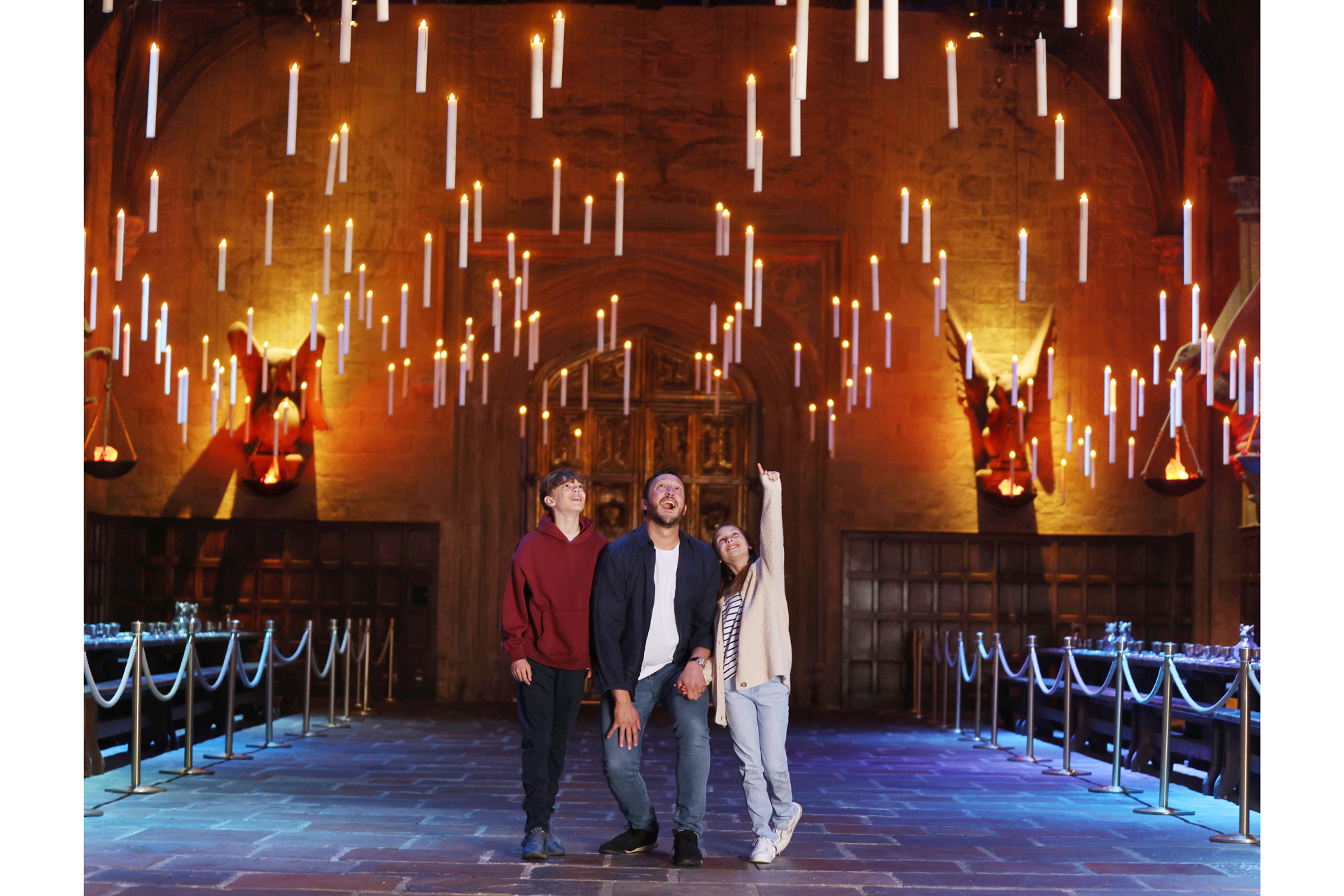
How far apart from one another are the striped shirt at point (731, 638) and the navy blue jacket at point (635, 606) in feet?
0.42

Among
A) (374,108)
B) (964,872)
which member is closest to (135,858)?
(964,872)

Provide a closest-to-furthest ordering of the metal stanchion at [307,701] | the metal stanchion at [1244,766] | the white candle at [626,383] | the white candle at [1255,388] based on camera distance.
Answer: the metal stanchion at [1244,766] < the metal stanchion at [307,701] < the white candle at [1255,388] < the white candle at [626,383]

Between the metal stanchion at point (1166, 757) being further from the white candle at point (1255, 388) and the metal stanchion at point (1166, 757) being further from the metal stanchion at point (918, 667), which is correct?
the metal stanchion at point (918, 667)

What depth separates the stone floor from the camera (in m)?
5.22

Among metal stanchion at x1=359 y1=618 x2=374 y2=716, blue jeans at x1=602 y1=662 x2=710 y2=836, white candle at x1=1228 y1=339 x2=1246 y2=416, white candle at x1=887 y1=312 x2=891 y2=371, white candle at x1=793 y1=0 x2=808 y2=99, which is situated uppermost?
white candle at x1=793 y1=0 x2=808 y2=99

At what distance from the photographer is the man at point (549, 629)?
5.52 metres

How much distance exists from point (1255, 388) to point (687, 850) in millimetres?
8008

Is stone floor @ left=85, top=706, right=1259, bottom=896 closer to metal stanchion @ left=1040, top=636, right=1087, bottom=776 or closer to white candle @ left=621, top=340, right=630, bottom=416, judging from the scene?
metal stanchion @ left=1040, top=636, right=1087, bottom=776

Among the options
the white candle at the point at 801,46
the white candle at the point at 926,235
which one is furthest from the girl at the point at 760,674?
the white candle at the point at 926,235

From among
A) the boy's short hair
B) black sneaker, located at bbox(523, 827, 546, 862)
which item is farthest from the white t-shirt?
black sneaker, located at bbox(523, 827, 546, 862)

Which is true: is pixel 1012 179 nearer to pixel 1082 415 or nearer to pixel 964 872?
pixel 1082 415

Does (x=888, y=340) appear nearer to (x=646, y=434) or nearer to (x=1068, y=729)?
(x=646, y=434)

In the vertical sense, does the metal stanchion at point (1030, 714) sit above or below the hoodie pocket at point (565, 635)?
below

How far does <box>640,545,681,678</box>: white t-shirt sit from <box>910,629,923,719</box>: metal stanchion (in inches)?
376
